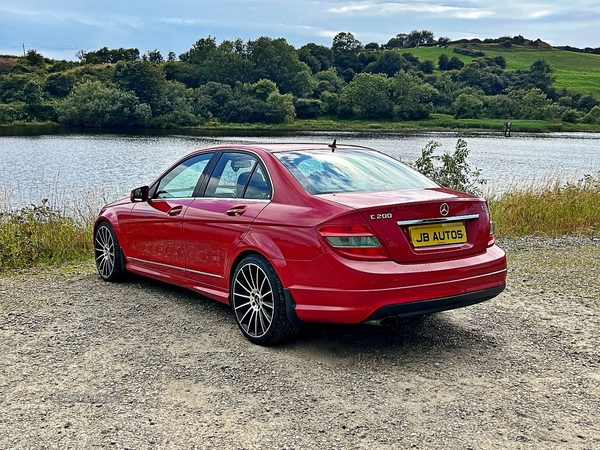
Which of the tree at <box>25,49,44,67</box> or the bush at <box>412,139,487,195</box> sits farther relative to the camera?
the tree at <box>25,49,44,67</box>

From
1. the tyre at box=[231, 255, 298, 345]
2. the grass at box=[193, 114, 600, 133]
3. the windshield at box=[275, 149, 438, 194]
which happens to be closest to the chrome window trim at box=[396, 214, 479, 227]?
the windshield at box=[275, 149, 438, 194]

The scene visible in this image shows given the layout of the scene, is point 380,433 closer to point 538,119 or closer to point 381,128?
point 381,128

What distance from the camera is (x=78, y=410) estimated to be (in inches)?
142

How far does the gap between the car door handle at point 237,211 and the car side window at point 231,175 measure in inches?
6.3

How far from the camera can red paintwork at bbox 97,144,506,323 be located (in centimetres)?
414

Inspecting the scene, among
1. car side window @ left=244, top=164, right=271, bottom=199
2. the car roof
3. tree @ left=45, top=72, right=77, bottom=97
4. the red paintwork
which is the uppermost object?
tree @ left=45, top=72, right=77, bottom=97

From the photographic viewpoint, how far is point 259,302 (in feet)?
15.5

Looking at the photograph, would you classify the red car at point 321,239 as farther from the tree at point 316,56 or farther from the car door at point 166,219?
the tree at point 316,56

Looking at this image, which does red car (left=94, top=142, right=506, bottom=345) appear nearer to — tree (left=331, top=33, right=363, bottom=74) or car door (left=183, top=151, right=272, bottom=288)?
car door (left=183, top=151, right=272, bottom=288)

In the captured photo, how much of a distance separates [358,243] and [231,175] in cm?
165

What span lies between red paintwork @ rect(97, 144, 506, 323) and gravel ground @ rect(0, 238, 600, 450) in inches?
20.2

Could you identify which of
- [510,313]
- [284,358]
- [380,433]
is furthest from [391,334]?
[380,433]

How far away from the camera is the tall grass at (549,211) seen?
11.1m

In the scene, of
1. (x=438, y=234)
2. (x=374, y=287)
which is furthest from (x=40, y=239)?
(x=438, y=234)
